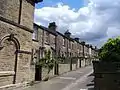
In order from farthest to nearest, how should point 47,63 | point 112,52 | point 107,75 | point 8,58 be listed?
point 47,63 < point 112,52 < point 8,58 < point 107,75

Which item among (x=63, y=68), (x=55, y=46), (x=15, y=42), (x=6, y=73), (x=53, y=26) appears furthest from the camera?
(x=53, y=26)

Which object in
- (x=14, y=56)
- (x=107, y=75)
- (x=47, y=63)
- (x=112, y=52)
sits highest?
(x=112, y=52)

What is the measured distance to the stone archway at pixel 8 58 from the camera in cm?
1470

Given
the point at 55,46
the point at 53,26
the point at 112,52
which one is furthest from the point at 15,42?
the point at 53,26

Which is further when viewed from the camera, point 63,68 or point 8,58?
point 63,68

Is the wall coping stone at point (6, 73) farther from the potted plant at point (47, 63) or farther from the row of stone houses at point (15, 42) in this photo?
the potted plant at point (47, 63)

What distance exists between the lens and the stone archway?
1470 centimetres

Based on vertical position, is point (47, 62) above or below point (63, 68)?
above

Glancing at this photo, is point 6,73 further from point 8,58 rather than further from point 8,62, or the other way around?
point 8,58

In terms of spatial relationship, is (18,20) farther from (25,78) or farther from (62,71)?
(62,71)

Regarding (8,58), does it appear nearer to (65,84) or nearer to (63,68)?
(65,84)

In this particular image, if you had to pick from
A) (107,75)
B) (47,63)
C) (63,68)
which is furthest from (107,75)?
(63,68)

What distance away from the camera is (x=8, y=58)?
15.4m

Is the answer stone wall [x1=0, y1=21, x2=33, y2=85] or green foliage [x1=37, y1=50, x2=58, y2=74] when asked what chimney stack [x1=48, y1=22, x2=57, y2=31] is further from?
stone wall [x1=0, y1=21, x2=33, y2=85]
